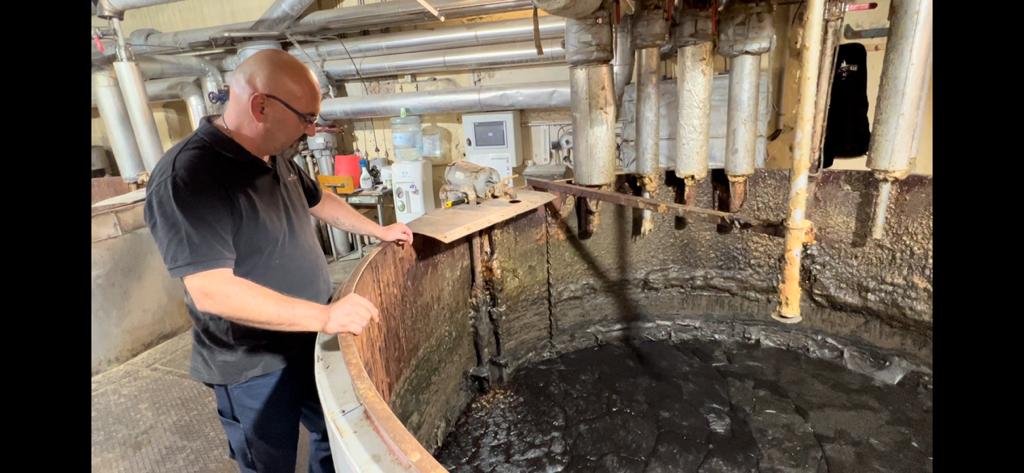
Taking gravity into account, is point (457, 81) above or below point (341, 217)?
above

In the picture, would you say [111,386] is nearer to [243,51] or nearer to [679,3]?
[243,51]

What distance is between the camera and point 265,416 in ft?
5.14

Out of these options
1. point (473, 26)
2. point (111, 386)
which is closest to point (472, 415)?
point (111, 386)

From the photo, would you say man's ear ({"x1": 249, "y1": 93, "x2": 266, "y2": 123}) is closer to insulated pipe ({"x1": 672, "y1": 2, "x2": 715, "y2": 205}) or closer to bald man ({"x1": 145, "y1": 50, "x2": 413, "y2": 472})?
bald man ({"x1": 145, "y1": 50, "x2": 413, "y2": 472})

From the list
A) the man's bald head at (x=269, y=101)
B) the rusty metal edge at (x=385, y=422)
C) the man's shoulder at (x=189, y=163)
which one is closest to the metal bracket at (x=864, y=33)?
the man's bald head at (x=269, y=101)

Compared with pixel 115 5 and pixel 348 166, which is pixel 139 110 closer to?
pixel 115 5

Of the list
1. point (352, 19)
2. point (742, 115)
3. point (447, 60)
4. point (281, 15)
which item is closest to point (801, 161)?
point (742, 115)

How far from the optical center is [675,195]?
11.3ft

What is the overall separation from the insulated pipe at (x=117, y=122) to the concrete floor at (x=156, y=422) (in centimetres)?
183

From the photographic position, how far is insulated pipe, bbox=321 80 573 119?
158 inches

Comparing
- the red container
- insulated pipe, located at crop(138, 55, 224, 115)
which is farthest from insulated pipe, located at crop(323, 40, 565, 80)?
insulated pipe, located at crop(138, 55, 224, 115)

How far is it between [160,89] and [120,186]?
3.55 feet

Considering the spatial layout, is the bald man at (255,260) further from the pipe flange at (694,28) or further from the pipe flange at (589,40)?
the pipe flange at (694,28)

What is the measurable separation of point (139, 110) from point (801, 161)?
181 inches
